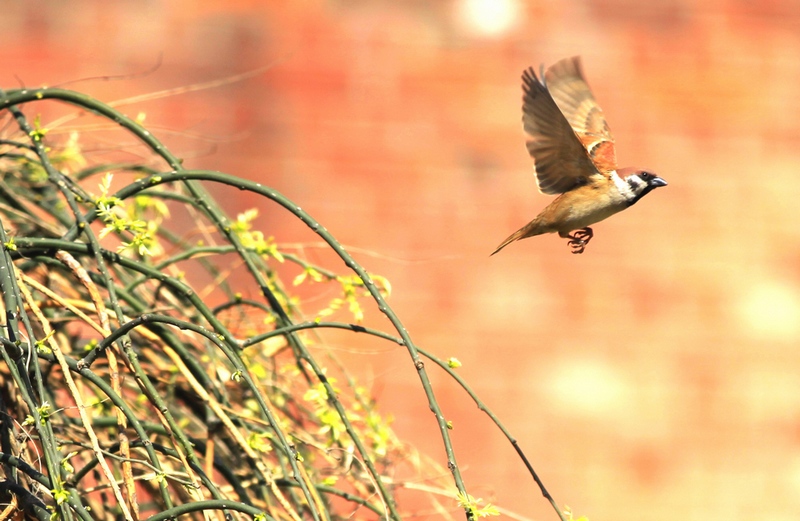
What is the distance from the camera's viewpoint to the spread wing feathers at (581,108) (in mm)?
2250

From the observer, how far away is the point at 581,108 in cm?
230

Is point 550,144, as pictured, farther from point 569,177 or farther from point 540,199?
point 540,199

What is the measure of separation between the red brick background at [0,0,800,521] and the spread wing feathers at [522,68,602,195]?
62.4 inches

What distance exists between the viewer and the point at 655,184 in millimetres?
2016

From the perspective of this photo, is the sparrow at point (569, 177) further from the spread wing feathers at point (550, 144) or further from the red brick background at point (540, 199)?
the red brick background at point (540, 199)

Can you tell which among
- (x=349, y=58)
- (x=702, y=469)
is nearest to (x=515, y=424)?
(x=702, y=469)

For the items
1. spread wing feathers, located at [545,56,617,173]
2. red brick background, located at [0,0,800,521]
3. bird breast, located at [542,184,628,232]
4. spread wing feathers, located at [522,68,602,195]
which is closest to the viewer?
spread wing feathers, located at [522,68,602,195]

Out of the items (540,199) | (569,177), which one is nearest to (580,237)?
(569,177)

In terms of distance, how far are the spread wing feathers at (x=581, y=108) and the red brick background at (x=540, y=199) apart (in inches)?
54.1

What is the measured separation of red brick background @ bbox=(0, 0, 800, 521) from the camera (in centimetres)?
369

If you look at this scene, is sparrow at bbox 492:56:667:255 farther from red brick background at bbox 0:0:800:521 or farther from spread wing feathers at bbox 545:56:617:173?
red brick background at bbox 0:0:800:521

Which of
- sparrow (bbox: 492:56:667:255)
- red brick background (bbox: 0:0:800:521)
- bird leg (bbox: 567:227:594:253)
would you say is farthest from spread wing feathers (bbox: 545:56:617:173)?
red brick background (bbox: 0:0:800:521)

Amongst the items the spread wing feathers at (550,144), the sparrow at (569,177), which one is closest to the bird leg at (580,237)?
the sparrow at (569,177)

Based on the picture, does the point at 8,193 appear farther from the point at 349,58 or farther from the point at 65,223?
the point at 349,58
